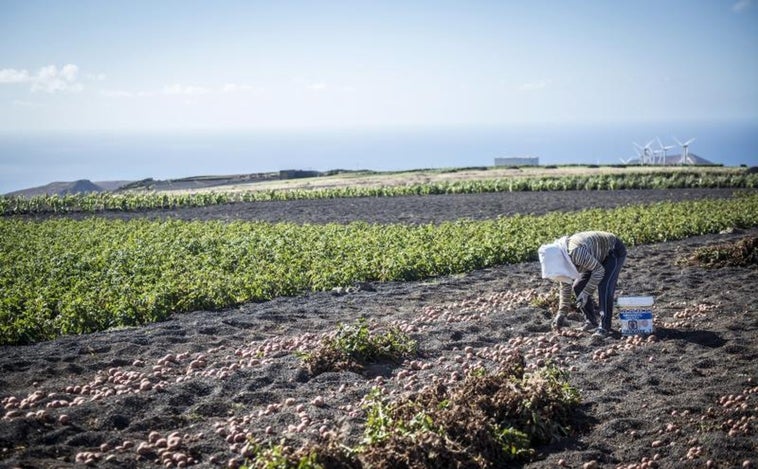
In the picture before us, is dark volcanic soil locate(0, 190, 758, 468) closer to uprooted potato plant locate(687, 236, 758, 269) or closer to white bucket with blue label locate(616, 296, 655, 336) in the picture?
white bucket with blue label locate(616, 296, 655, 336)

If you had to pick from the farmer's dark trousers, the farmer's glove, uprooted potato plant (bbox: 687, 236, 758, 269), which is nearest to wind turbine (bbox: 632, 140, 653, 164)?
uprooted potato plant (bbox: 687, 236, 758, 269)

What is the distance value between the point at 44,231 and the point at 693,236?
22735 millimetres

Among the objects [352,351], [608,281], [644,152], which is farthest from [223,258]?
[644,152]

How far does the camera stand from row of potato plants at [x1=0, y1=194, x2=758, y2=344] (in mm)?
12758

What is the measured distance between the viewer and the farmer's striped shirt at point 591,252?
1055 centimetres

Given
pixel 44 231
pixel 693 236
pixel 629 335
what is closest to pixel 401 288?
pixel 629 335

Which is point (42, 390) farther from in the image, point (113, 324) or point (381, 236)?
point (381, 236)

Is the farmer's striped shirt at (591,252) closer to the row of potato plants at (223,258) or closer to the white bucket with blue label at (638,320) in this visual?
the white bucket with blue label at (638,320)

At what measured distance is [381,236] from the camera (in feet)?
69.3

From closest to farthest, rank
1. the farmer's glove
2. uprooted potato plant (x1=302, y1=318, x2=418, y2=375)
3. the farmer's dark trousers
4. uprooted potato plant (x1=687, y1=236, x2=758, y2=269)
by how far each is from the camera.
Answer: uprooted potato plant (x1=302, y1=318, x2=418, y2=375), the farmer's dark trousers, the farmer's glove, uprooted potato plant (x1=687, y1=236, x2=758, y2=269)

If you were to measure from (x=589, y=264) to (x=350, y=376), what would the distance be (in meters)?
4.04

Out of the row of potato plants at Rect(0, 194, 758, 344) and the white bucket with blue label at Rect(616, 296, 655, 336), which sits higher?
the row of potato plants at Rect(0, 194, 758, 344)

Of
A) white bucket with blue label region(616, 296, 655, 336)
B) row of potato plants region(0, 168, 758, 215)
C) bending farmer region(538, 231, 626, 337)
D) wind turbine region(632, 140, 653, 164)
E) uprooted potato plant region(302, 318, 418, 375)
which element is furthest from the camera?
wind turbine region(632, 140, 653, 164)

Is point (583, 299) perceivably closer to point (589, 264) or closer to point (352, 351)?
point (589, 264)
